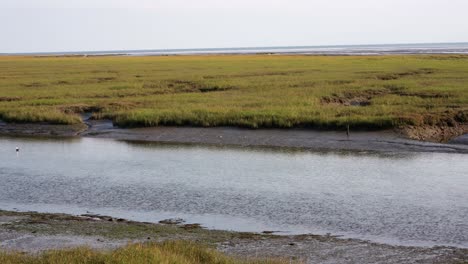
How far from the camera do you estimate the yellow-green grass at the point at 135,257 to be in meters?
9.59

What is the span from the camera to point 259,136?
29.2m

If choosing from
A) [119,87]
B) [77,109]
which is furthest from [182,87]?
[77,109]

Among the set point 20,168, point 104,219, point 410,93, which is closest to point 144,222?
point 104,219

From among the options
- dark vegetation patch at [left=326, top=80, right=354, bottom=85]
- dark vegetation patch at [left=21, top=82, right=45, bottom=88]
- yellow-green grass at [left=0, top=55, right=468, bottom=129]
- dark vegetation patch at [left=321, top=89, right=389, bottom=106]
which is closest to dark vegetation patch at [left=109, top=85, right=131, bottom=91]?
yellow-green grass at [left=0, top=55, right=468, bottom=129]

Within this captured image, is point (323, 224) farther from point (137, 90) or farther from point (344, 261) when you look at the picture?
point (137, 90)

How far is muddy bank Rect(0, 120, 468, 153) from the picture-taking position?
26.4 metres

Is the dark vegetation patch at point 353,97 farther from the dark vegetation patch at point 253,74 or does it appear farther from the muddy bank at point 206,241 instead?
the muddy bank at point 206,241

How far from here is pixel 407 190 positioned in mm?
18484

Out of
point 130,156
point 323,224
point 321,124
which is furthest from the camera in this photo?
point 321,124

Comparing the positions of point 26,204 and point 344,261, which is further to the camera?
point 26,204

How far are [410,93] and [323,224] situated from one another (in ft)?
82.2

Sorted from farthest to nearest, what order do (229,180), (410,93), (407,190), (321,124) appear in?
(410,93), (321,124), (229,180), (407,190)

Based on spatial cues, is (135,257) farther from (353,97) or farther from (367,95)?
(367,95)

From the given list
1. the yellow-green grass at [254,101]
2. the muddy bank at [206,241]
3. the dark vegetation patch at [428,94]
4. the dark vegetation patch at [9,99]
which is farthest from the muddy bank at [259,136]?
the muddy bank at [206,241]
